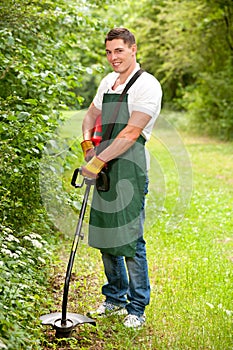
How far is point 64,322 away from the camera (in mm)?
3354

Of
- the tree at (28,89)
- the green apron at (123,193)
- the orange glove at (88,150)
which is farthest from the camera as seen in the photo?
the tree at (28,89)

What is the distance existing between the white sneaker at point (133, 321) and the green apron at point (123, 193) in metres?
0.47

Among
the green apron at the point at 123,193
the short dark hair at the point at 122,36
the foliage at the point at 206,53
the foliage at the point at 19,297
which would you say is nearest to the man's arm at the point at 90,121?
the green apron at the point at 123,193

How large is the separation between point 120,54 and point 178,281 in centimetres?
204

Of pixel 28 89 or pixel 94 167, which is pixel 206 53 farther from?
pixel 94 167

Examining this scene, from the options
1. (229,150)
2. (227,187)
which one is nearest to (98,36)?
(227,187)

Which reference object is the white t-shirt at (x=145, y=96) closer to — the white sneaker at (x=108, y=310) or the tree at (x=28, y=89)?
the tree at (x=28, y=89)

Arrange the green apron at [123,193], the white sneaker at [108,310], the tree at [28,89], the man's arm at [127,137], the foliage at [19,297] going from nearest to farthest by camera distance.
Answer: the foliage at [19,297], the man's arm at [127,137], the green apron at [123,193], the white sneaker at [108,310], the tree at [28,89]

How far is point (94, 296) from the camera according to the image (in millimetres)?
4199

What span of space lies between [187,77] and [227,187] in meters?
15.3

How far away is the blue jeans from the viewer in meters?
3.55

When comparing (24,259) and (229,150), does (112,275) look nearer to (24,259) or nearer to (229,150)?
(24,259)

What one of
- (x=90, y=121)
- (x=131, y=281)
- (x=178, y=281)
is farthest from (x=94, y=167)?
(x=178, y=281)

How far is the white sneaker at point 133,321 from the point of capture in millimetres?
3592
